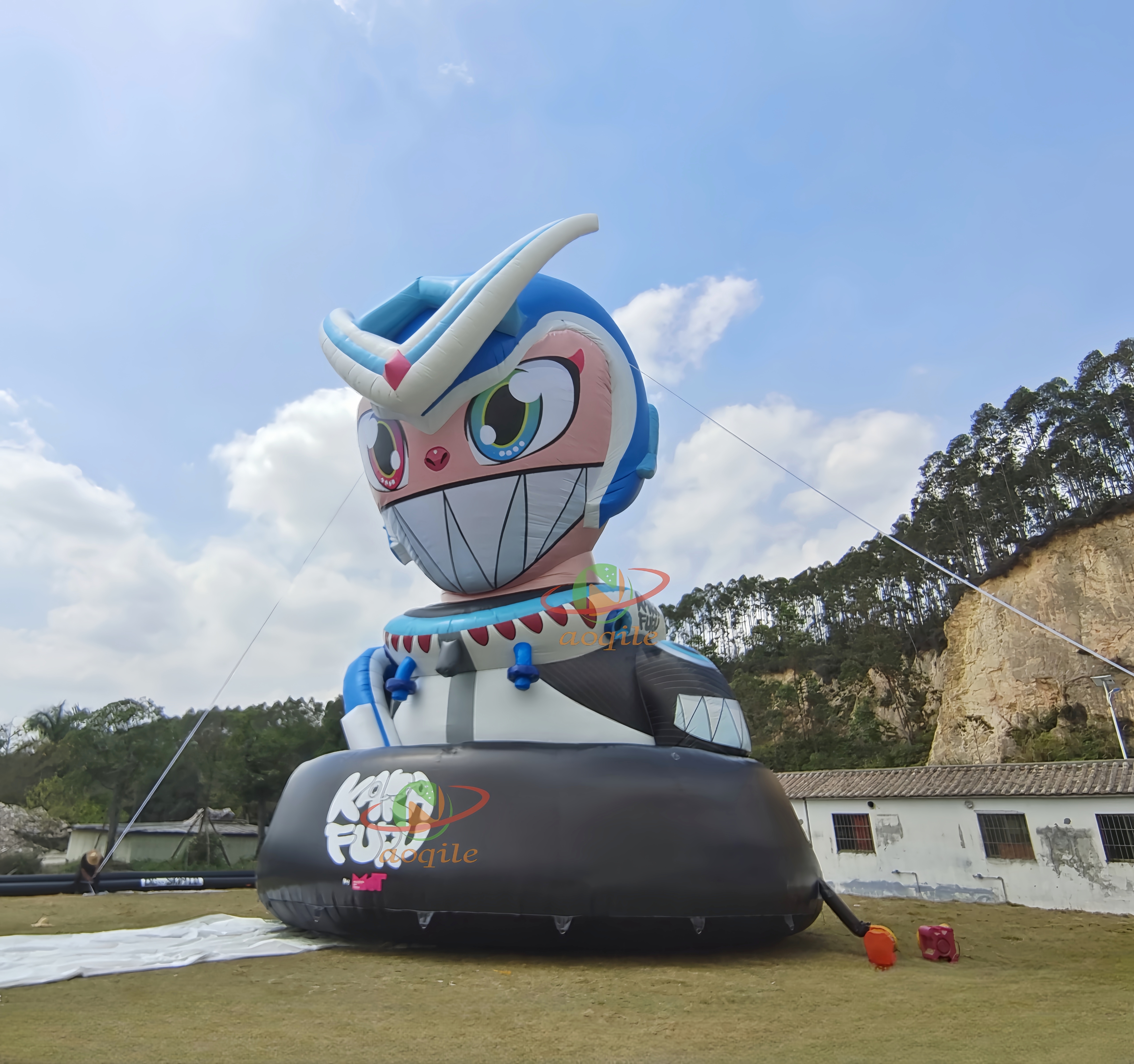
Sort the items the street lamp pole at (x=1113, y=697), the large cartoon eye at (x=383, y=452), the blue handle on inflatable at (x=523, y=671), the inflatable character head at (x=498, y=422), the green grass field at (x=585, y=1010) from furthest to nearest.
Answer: the street lamp pole at (x=1113, y=697) → the large cartoon eye at (x=383, y=452) → the inflatable character head at (x=498, y=422) → the blue handle on inflatable at (x=523, y=671) → the green grass field at (x=585, y=1010)

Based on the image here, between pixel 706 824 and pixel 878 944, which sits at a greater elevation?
pixel 706 824

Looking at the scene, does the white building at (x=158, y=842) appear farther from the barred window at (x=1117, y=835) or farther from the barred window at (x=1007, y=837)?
the barred window at (x=1117, y=835)

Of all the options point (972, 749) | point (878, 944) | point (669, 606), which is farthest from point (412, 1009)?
point (669, 606)

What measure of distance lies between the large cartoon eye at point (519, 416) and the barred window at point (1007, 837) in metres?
12.7

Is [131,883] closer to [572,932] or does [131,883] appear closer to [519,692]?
[519,692]

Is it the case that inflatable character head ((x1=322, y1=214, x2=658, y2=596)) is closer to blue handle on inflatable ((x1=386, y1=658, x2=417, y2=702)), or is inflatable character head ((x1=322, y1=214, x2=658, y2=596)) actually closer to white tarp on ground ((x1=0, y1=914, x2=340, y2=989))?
blue handle on inflatable ((x1=386, y1=658, x2=417, y2=702))

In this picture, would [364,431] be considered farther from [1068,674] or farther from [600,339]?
[1068,674]

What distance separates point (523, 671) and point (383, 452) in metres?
3.31

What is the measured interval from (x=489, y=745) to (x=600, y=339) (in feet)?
16.2

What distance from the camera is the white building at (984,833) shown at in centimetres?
1410

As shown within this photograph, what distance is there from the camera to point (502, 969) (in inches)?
261

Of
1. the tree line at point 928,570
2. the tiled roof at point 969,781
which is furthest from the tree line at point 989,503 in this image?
the tiled roof at point 969,781

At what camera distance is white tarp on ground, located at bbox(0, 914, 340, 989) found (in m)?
6.21

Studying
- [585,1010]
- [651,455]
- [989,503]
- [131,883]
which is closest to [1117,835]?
[651,455]
